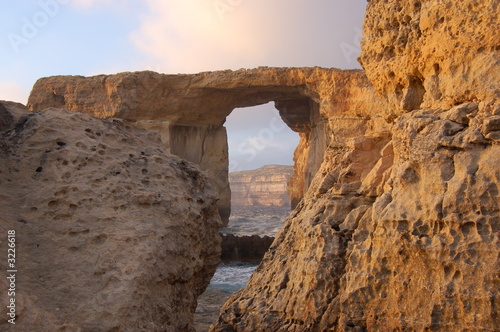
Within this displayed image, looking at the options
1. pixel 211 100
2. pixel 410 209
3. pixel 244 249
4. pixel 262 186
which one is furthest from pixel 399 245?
pixel 262 186

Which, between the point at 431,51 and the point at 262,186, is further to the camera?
the point at 262,186

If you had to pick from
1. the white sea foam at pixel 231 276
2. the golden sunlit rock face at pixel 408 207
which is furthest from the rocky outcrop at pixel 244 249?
the golden sunlit rock face at pixel 408 207

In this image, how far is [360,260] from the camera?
120 inches

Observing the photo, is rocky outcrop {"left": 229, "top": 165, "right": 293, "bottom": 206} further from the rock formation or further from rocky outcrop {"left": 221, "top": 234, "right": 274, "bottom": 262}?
the rock formation

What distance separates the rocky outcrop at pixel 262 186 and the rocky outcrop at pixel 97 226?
43.3m

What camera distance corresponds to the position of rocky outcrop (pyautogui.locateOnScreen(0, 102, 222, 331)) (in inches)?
96.3

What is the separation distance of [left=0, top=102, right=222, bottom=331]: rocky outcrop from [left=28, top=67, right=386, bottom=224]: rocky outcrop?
10.4 metres

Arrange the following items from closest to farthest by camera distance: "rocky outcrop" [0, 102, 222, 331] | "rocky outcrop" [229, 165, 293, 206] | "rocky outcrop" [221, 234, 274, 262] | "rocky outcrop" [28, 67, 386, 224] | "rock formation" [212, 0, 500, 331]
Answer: "rocky outcrop" [0, 102, 222, 331] < "rock formation" [212, 0, 500, 331] < "rocky outcrop" [221, 234, 274, 262] < "rocky outcrop" [28, 67, 386, 224] < "rocky outcrop" [229, 165, 293, 206]

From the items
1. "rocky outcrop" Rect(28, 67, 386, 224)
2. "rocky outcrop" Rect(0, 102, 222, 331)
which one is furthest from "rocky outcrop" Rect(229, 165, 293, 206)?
"rocky outcrop" Rect(0, 102, 222, 331)

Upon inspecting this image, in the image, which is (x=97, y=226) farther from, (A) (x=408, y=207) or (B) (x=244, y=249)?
(B) (x=244, y=249)

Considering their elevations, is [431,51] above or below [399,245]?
above

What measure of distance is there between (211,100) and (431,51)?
44.8 ft

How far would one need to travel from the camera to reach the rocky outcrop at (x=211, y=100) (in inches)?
560

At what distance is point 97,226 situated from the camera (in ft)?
9.18
